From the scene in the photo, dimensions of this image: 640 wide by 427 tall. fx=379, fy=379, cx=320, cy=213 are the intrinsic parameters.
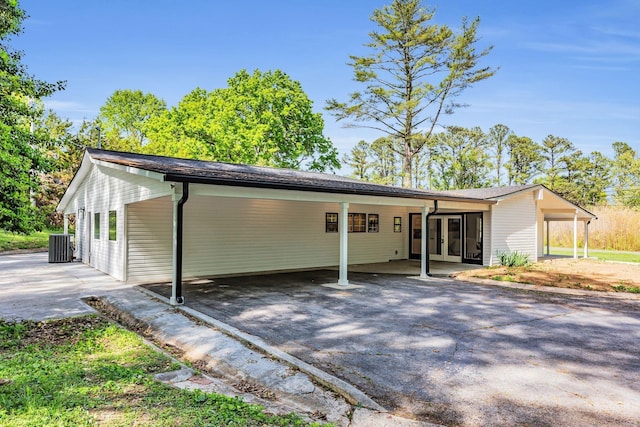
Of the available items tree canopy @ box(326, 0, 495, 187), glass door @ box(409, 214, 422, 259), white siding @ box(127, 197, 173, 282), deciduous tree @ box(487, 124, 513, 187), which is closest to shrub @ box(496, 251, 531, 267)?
glass door @ box(409, 214, 422, 259)

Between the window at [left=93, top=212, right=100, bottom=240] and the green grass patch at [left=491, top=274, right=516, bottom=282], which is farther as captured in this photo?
the window at [left=93, top=212, right=100, bottom=240]

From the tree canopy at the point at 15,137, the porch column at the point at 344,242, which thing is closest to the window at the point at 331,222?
the porch column at the point at 344,242

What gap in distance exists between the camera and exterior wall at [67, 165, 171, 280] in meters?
8.38

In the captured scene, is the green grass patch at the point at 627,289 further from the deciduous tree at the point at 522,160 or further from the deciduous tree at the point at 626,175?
the deciduous tree at the point at 626,175

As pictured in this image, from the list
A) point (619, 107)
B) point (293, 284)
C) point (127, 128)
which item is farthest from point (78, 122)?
point (619, 107)

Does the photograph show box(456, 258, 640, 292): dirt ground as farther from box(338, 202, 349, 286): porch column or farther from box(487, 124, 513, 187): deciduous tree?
box(487, 124, 513, 187): deciduous tree

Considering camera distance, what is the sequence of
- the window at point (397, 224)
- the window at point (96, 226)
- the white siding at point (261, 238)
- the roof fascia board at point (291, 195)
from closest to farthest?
1. the roof fascia board at point (291, 195)
2. the white siding at point (261, 238)
3. the window at point (96, 226)
4. the window at point (397, 224)

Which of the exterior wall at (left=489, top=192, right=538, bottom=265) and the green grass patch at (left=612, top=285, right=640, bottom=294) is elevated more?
the exterior wall at (left=489, top=192, right=538, bottom=265)

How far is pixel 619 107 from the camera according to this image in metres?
30.8

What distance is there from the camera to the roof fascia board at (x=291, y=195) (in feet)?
23.7

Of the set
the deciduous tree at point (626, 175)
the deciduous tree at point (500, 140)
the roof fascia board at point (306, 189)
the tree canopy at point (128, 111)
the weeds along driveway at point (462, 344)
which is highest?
the tree canopy at point (128, 111)

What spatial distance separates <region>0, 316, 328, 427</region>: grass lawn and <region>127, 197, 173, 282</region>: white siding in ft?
14.6

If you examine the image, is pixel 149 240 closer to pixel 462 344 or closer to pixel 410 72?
pixel 462 344

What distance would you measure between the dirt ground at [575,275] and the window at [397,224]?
12.8ft
